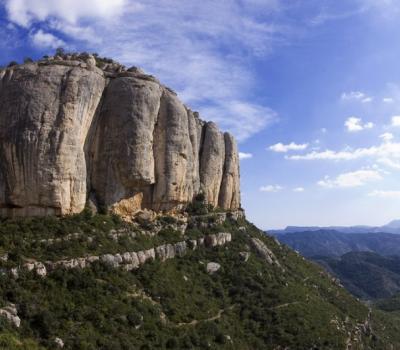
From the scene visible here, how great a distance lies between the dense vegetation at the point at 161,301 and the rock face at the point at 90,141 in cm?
273

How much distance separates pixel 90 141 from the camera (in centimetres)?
4616

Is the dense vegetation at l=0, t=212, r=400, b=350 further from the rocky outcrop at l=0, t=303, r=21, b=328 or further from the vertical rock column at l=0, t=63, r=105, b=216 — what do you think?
the vertical rock column at l=0, t=63, r=105, b=216

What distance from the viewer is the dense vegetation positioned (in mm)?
31469

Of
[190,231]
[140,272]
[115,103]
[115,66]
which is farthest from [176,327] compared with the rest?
[115,66]

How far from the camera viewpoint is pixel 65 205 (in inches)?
1631

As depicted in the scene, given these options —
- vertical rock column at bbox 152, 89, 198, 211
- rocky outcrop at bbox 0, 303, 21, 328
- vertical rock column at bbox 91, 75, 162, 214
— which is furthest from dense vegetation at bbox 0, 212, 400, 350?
vertical rock column at bbox 91, 75, 162, 214

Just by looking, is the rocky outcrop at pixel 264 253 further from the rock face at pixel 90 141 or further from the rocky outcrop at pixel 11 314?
the rocky outcrop at pixel 11 314

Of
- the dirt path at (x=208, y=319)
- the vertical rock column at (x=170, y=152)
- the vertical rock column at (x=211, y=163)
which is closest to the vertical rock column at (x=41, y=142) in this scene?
the vertical rock column at (x=170, y=152)

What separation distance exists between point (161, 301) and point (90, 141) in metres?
16.5

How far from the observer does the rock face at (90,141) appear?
4031cm

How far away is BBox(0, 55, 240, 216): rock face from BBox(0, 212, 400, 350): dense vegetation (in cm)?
273

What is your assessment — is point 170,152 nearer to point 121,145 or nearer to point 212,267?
point 121,145

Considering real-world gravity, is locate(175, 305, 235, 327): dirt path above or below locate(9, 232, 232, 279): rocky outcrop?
below

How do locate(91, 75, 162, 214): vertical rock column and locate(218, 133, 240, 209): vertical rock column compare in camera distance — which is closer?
locate(91, 75, 162, 214): vertical rock column
